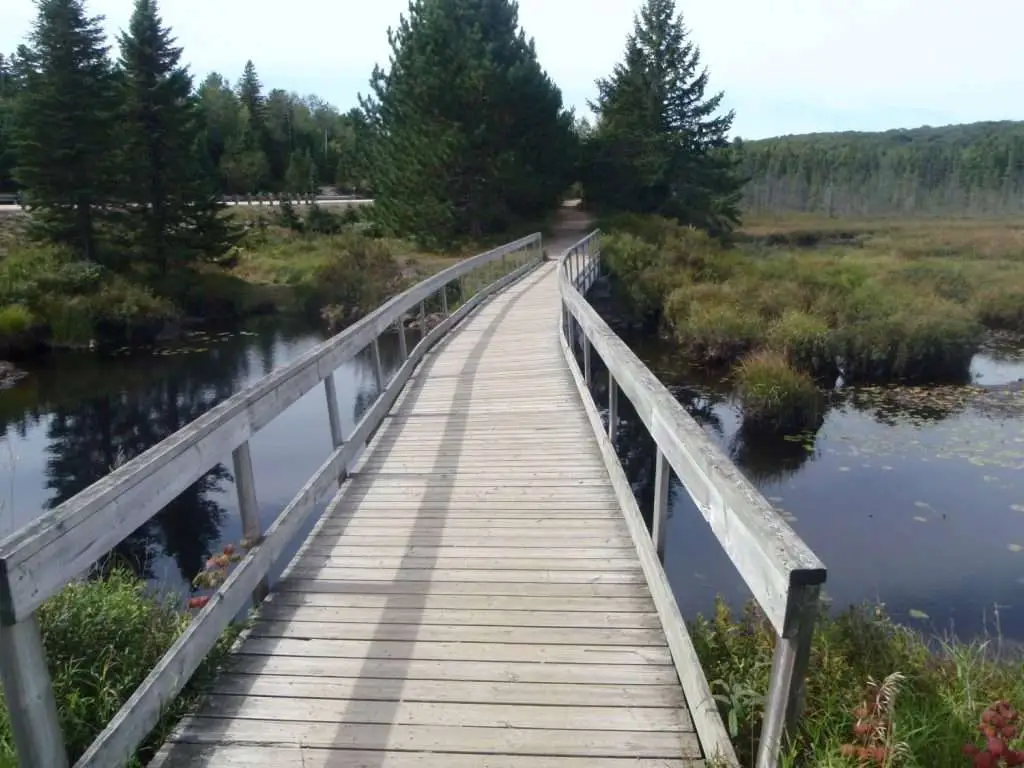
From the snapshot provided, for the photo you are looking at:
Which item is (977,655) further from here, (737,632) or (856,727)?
(856,727)

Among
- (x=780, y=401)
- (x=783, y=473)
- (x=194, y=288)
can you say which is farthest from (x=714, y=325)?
(x=194, y=288)

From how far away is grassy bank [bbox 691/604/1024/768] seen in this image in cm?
267

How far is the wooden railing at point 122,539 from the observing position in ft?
6.77

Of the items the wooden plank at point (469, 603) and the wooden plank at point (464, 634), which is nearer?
the wooden plank at point (464, 634)

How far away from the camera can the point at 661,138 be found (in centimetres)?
3994

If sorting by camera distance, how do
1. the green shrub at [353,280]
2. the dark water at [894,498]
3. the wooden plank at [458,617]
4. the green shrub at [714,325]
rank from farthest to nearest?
the green shrub at [353,280], the green shrub at [714,325], the dark water at [894,498], the wooden plank at [458,617]

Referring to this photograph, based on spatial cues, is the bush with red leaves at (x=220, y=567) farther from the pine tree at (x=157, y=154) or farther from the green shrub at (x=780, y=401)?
the pine tree at (x=157, y=154)

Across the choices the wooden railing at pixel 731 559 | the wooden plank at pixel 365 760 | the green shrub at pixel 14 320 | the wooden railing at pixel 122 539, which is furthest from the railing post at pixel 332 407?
the green shrub at pixel 14 320

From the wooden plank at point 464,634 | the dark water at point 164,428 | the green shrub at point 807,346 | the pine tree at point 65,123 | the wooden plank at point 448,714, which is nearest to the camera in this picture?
the wooden plank at point 448,714

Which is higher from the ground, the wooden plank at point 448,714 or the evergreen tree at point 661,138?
the evergreen tree at point 661,138

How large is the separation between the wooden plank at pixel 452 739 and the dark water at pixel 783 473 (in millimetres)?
4985

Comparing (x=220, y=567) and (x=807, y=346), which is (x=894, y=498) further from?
(x=220, y=567)

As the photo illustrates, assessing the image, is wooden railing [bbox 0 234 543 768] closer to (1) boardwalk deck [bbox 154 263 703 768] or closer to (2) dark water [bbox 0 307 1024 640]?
(1) boardwalk deck [bbox 154 263 703 768]

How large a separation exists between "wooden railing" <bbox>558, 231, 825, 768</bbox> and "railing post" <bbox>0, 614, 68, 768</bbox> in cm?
197
